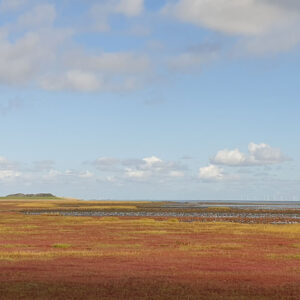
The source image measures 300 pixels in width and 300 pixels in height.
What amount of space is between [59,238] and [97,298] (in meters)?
31.7

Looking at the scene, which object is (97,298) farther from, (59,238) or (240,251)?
(59,238)

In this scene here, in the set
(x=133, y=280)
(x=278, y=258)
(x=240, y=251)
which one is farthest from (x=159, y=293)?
(x=240, y=251)

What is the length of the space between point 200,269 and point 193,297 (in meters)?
8.50

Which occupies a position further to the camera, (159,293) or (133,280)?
(133,280)

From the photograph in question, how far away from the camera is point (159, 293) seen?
2300 centimetres

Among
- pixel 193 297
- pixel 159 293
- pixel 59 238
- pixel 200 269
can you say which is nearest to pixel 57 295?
pixel 159 293

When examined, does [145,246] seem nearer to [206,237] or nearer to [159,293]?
[206,237]

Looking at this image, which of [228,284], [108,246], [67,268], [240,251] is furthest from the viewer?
[108,246]

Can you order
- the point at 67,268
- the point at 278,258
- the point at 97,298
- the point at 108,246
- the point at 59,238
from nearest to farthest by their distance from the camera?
1. the point at 97,298
2. the point at 67,268
3. the point at 278,258
4. the point at 108,246
5. the point at 59,238

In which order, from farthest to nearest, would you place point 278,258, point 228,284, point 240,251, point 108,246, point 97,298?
point 108,246 < point 240,251 < point 278,258 < point 228,284 < point 97,298

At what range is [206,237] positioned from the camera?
55000 mm

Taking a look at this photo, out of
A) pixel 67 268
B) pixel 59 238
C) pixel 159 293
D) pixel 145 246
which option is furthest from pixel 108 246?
pixel 159 293

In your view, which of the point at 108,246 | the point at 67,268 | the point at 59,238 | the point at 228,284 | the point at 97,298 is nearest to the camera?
the point at 97,298

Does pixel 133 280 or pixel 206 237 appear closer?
pixel 133 280
